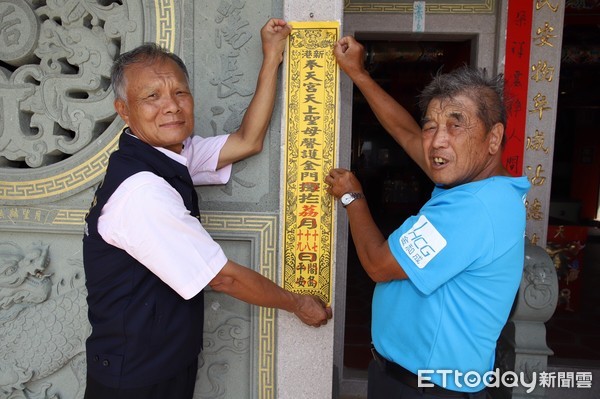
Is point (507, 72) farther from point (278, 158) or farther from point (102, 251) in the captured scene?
point (102, 251)

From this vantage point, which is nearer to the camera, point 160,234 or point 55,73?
point 160,234

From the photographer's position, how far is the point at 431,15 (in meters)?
3.37

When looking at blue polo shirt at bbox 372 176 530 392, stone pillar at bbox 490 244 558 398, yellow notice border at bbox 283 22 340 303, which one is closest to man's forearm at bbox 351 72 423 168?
yellow notice border at bbox 283 22 340 303

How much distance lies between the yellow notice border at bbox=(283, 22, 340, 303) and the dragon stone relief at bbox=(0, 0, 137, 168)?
81cm

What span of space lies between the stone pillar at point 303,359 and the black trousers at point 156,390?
45cm

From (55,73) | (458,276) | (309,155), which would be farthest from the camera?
(55,73)

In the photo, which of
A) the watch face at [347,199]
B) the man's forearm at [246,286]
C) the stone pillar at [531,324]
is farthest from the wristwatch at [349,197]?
the stone pillar at [531,324]

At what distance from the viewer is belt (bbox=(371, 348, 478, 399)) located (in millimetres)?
1525

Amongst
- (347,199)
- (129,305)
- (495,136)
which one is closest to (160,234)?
(129,305)

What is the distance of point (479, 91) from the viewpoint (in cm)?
150

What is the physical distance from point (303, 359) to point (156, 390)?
69 centimetres

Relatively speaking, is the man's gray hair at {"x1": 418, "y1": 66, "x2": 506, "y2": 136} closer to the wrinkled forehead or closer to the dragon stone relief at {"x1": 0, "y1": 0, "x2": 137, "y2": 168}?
the wrinkled forehead

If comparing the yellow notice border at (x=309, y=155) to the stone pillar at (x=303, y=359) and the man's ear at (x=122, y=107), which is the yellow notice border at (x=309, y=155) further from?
the man's ear at (x=122, y=107)

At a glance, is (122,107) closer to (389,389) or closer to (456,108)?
(456,108)
